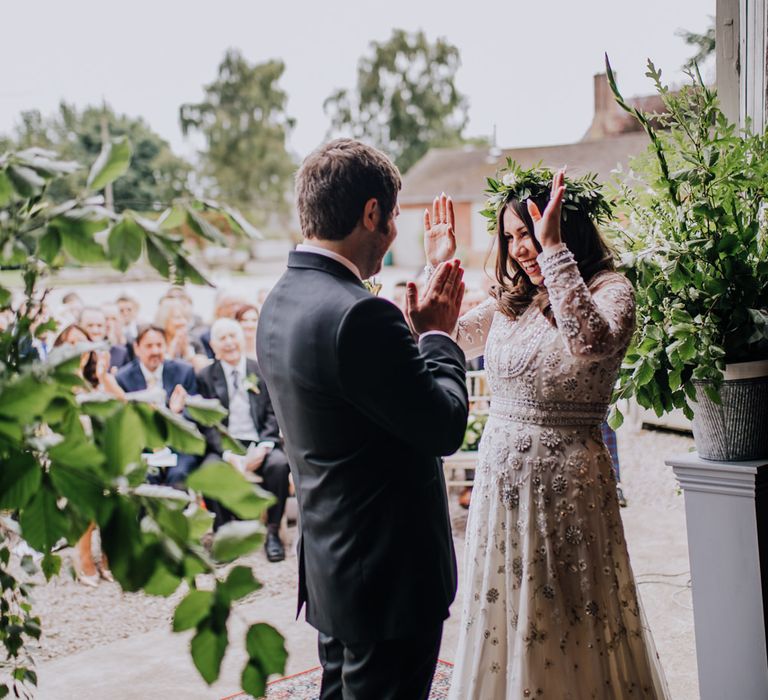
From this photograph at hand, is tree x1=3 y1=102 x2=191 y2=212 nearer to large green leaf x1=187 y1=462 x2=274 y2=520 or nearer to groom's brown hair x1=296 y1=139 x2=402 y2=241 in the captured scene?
groom's brown hair x1=296 y1=139 x2=402 y2=241

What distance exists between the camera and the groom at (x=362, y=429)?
1498mm

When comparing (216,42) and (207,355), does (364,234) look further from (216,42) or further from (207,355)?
(216,42)

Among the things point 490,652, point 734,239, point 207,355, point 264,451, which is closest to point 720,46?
point 734,239

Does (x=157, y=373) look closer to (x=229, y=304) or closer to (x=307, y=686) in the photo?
(x=229, y=304)

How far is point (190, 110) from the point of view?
2705 cm

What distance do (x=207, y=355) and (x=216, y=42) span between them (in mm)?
19626

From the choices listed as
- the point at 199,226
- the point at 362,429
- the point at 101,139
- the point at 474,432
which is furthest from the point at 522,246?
the point at 101,139

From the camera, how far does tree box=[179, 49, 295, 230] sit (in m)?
26.7

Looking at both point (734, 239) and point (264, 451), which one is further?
point (264, 451)

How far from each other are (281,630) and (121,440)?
7.15 feet

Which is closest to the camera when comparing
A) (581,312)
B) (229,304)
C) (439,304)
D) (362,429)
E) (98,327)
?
(362,429)

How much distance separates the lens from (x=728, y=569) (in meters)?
2.36

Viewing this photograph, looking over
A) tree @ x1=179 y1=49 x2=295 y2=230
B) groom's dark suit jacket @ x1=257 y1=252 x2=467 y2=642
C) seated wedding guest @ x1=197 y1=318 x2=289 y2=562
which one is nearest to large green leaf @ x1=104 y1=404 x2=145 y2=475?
groom's dark suit jacket @ x1=257 y1=252 x2=467 y2=642

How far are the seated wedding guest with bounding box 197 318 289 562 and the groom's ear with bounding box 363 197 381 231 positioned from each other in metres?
3.64
